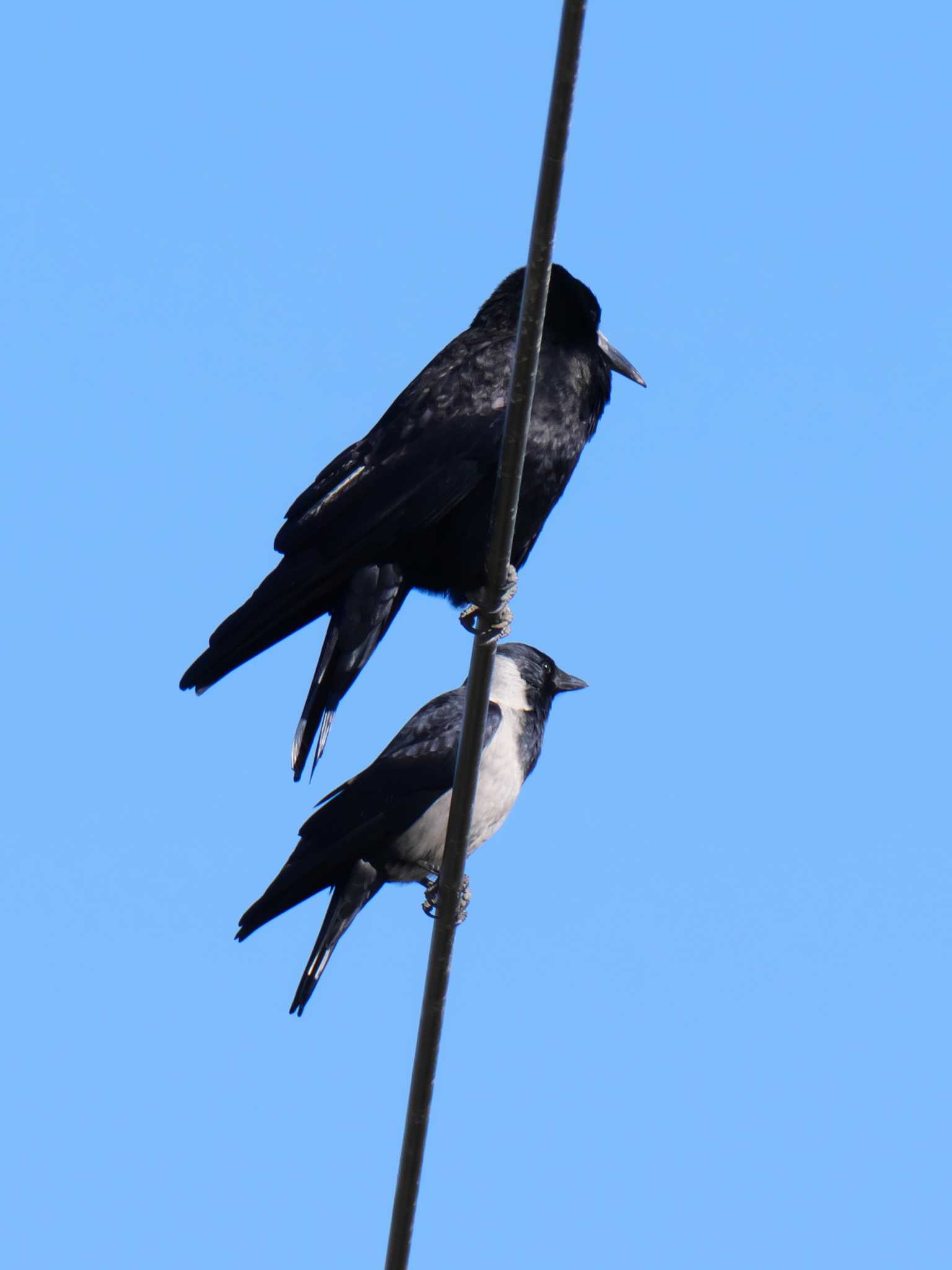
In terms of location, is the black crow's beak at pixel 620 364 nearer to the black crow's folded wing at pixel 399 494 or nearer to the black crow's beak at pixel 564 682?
the black crow's folded wing at pixel 399 494

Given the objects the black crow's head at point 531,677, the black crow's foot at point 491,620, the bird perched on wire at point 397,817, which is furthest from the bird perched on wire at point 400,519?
the black crow's head at point 531,677

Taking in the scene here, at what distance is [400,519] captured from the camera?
16.3 feet

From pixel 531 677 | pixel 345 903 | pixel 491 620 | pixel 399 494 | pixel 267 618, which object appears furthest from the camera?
pixel 531 677

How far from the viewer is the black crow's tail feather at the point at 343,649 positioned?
4949 mm

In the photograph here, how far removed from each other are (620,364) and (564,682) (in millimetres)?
1825

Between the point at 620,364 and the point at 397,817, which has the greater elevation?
the point at 620,364

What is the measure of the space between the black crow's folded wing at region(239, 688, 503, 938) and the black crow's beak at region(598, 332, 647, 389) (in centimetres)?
131

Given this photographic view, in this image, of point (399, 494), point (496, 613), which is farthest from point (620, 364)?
point (496, 613)

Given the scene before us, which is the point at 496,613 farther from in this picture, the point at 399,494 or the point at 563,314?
the point at 563,314

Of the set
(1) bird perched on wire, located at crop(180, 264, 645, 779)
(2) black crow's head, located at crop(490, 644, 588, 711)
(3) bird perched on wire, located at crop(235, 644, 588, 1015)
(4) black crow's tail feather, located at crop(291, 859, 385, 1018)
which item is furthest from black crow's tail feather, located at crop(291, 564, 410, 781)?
(2) black crow's head, located at crop(490, 644, 588, 711)

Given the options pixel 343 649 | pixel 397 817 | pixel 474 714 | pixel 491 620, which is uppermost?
pixel 397 817

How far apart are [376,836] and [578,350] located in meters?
1.89

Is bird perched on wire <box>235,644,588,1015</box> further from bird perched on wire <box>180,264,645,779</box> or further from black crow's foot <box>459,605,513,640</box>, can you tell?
black crow's foot <box>459,605,513,640</box>

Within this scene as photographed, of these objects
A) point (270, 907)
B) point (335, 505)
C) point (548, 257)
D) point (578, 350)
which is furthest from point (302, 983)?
point (548, 257)
